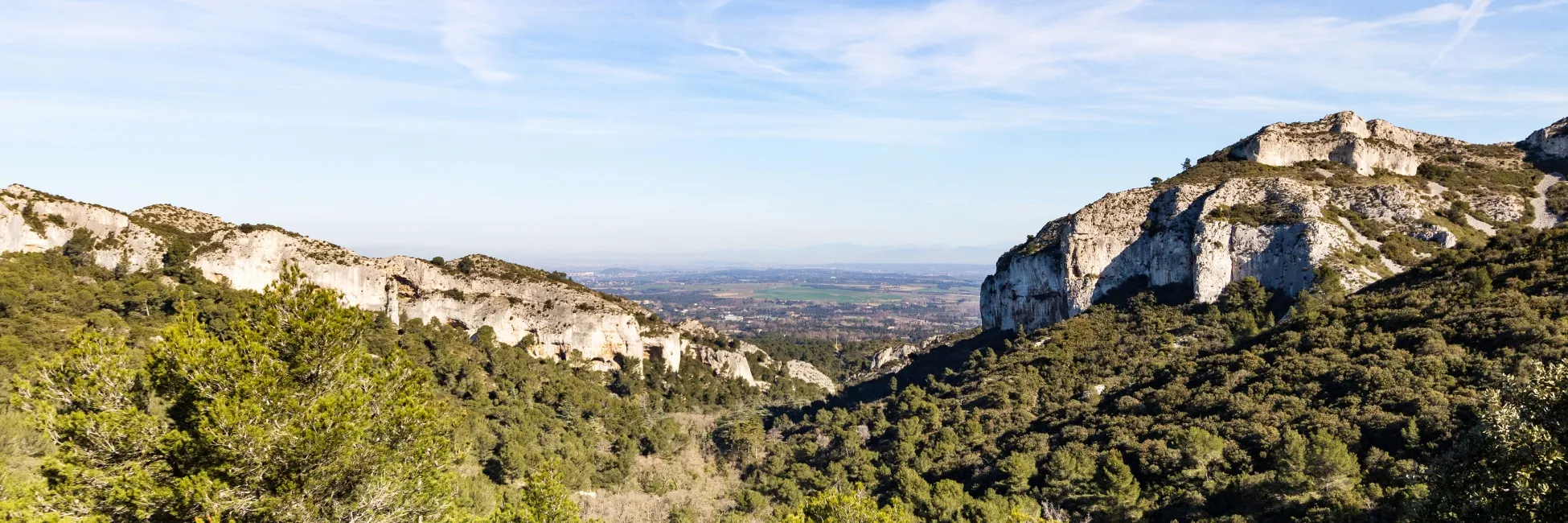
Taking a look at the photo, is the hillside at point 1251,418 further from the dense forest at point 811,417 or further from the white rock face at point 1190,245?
the white rock face at point 1190,245

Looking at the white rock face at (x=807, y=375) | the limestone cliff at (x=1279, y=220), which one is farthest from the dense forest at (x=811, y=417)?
the white rock face at (x=807, y=375)

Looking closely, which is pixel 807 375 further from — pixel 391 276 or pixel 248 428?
pixel 248 428

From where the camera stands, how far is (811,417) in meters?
54.5

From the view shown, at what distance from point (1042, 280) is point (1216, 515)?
37.5 metres

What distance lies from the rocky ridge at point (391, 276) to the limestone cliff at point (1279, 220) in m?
Answer: 28.9

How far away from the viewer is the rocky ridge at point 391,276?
1706 inches

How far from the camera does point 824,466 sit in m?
42.0

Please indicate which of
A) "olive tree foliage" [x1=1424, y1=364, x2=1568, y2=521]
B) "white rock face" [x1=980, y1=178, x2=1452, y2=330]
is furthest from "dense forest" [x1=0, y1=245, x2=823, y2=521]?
"white rock face" [x1=980, y1=178, x2=1452, y2=330]

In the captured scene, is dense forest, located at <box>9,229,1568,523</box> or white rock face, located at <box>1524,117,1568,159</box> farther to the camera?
white rock face, located at <box>1524,117,1568,159</box>

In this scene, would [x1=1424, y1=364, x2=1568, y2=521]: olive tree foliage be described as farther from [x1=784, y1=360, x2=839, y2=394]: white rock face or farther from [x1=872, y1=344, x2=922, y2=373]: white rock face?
[x1=872, y1=344, x2=922, y2=373]: white rock face

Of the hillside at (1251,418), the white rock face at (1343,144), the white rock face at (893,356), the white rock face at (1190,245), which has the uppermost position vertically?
the white rock face at (1343,144)

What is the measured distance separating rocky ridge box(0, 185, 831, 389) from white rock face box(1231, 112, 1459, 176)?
2010 inches

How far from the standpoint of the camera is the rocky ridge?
43344 millimetres

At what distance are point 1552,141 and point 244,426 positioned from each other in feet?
311
